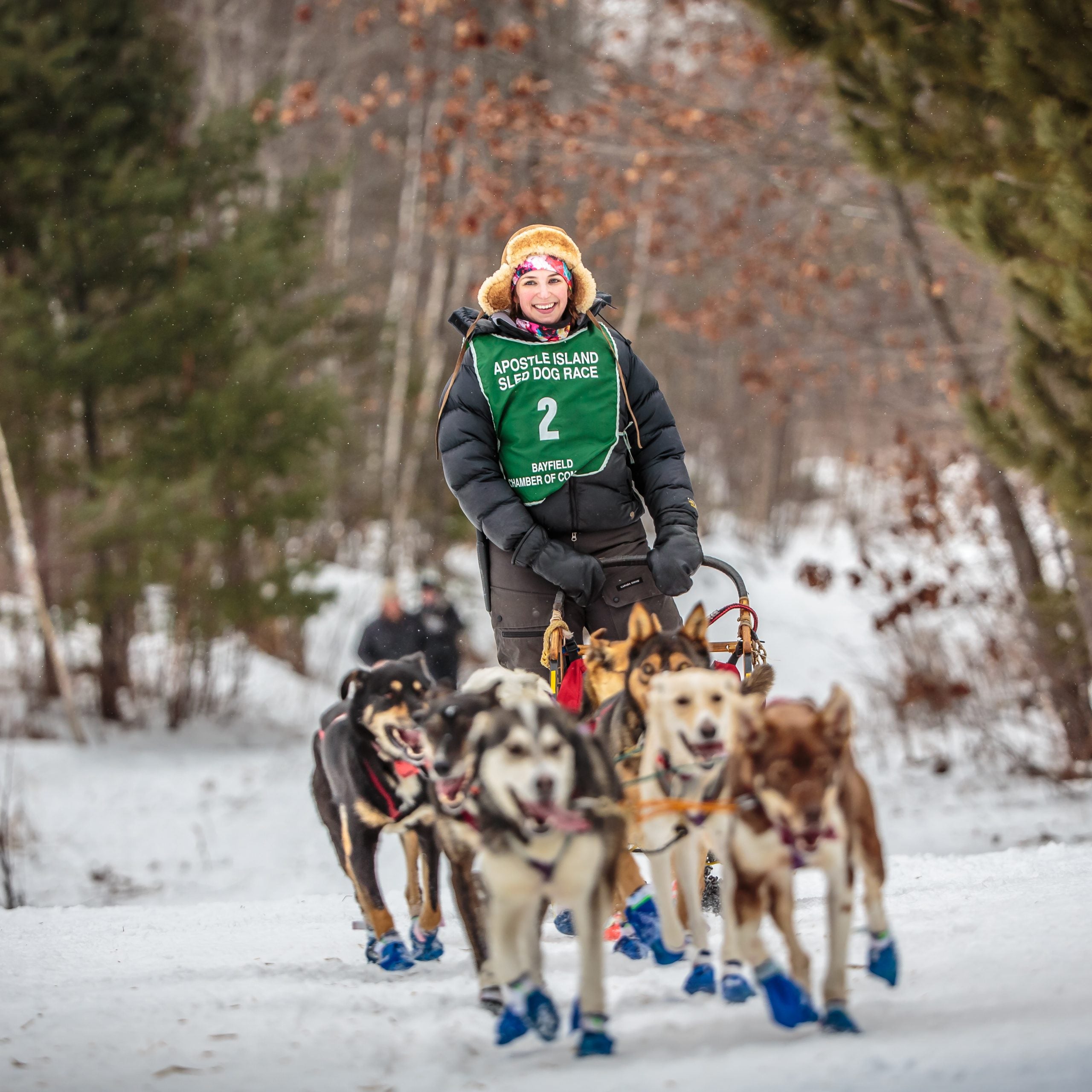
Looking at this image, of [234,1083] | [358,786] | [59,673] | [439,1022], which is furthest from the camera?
[59,673]

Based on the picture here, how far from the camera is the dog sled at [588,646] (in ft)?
9.81

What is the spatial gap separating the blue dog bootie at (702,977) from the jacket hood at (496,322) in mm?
1787

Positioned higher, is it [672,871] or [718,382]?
[718,382]

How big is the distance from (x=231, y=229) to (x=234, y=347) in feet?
5.46

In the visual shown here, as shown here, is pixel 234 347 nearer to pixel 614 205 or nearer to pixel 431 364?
pixel 431 364

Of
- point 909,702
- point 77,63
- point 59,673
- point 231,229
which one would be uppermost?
point 77,63

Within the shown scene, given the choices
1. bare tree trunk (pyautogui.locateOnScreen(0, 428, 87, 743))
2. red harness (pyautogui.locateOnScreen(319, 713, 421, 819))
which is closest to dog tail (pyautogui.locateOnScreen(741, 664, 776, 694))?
red harness (pyautogui.locateOnScreen(319, 713, 421, 819))

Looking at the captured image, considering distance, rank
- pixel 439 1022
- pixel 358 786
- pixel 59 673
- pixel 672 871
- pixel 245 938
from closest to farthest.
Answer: pixel 439 1022 < pixel 672 871 < pixel 358 786 < pixel 245 938 < pixel 59 673

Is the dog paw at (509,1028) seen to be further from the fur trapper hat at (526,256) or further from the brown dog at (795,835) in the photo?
the fur trapper hat at (526,256)

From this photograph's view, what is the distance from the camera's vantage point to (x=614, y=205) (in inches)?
629

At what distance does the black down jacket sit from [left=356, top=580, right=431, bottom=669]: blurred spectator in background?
5.87 metres

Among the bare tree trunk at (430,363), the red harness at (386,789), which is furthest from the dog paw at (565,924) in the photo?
the bare tree trunk at (430,363)

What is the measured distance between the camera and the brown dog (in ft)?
6.21

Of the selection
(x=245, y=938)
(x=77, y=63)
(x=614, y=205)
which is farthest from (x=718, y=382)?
(x=245, y=938)
